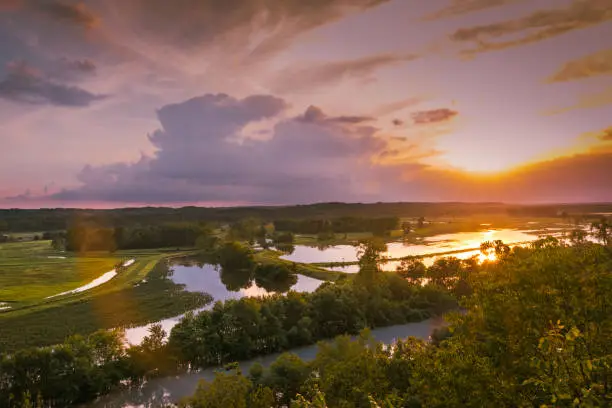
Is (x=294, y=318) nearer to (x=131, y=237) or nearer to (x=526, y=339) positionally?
(x=526, y=339)

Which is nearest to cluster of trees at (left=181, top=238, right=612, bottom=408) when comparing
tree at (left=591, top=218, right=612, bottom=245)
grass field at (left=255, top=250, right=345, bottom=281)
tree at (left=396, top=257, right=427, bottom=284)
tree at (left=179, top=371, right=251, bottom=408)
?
tree at (left=179, top=371, right=251, bottom=408)

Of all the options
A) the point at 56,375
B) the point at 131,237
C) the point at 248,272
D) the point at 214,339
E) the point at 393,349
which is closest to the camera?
the point at 393,349

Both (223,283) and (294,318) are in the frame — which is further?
(223,283)

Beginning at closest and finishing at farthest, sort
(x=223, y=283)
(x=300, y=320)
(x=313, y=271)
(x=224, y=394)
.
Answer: (x=224, y=394), (x=300, y=320), (x=223, y=283), (x=313, y=271)

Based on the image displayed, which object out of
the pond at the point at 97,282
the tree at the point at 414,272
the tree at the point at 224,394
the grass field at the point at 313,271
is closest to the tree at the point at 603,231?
the tree at the point at 414,272

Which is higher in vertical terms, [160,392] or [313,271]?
[313,271]

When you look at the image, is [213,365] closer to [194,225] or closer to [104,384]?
[104,384]

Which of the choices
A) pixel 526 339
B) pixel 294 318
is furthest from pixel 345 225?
pixel 526 339
